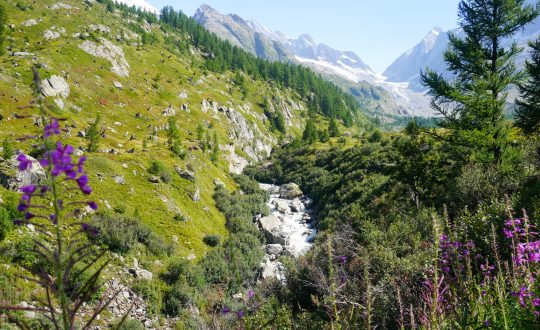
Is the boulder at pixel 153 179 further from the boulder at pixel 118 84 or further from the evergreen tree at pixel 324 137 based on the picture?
the evergreen tree at pixel 324 137

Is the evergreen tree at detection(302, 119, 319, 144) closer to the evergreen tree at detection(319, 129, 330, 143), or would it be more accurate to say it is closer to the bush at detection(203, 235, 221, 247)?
the evergreen tree at detection(319, 129, 330, 143)

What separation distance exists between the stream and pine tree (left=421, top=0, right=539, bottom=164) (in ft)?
44.2

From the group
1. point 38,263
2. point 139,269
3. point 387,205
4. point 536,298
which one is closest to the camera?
point 536,298

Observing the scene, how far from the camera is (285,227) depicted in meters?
34.6

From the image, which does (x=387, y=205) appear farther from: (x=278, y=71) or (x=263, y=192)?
(x=278, y=71)

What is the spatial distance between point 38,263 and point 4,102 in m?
28.7

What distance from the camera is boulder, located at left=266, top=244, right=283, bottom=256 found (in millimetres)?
27456

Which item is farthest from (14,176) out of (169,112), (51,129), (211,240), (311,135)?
(311,135)

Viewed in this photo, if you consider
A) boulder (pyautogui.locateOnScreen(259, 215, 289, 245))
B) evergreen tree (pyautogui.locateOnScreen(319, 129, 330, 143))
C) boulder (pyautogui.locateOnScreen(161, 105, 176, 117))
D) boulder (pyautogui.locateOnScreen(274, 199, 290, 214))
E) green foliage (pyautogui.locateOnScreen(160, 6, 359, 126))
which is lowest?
boulder (pyautogui.locateOnScreen(274, 199, 290, 214))

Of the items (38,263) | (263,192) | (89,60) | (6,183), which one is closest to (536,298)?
(38,263)

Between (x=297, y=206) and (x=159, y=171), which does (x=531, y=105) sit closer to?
(x=297, y=206)

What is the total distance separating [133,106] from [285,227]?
3839 cm

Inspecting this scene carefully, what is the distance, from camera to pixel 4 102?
32875mm

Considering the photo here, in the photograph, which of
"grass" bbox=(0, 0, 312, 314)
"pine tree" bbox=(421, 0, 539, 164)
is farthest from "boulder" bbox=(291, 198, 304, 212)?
"pine tree" bbox=(421, 0, 539, 164)
